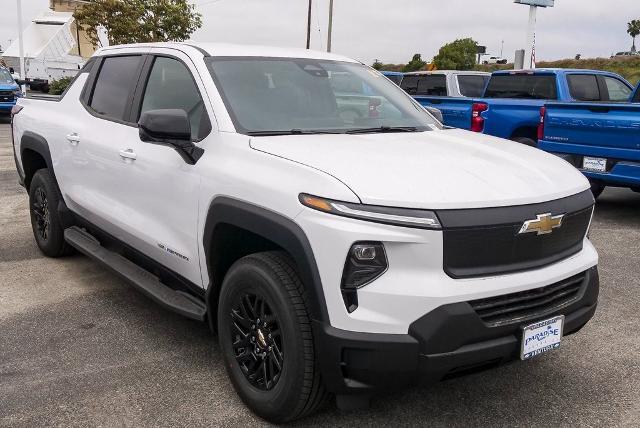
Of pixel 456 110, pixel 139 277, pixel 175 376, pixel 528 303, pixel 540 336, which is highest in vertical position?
pixel 456 110

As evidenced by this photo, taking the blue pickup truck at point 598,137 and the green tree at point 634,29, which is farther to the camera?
the green tree at point 634,29

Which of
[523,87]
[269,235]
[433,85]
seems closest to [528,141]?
[523,87]

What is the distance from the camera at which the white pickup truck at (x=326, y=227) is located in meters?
2.42

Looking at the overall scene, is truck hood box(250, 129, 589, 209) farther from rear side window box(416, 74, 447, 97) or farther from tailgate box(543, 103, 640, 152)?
rear side window box(416, 74, 447, 97)

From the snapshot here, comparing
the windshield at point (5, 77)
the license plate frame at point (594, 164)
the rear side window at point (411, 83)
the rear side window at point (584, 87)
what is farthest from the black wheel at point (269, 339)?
the windshield at point (5, 77)

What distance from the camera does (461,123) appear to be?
973 cm

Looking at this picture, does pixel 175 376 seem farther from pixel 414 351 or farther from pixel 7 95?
pixel 7 95

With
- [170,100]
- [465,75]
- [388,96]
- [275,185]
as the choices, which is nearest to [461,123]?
[465,75]

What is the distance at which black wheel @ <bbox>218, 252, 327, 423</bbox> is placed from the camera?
8.51 ft

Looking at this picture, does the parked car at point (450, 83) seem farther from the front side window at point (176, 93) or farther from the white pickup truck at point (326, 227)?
the front side window at point (176, 93)

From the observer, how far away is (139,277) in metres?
3.91

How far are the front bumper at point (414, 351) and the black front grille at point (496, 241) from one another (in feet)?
0.60

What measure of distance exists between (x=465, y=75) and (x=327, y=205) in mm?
9968

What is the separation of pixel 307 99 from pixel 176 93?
785 mm
